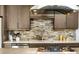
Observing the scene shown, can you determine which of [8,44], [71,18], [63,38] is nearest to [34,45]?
[8,44]

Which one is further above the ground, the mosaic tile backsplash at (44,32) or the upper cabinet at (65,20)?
the upper cabinet at (65,20)

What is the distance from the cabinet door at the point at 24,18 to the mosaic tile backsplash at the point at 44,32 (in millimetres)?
215

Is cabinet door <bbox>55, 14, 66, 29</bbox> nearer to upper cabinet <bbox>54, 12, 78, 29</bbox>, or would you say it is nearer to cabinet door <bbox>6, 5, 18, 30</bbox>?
upper cabinet <bbox>54, 12, 78, 29</bbox>

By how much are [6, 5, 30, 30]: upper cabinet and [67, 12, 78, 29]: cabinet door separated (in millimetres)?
1069

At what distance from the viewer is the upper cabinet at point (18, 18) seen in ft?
13.9

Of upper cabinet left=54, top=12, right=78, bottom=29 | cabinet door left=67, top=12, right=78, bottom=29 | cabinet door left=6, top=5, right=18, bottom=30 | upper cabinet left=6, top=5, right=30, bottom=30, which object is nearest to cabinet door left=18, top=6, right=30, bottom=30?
upper cabinet left=6, top=5, right=30, bottom=30

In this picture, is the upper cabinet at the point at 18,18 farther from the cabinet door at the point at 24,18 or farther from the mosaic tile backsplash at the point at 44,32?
the mosaic tile backsplash at the point at 44,32

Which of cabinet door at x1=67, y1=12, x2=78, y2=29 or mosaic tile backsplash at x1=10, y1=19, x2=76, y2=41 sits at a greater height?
cabinet door at x1=67, y1=12, x2=78, y2=29

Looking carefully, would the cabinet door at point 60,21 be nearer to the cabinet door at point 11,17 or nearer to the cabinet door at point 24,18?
the cabinet door at point 24,18

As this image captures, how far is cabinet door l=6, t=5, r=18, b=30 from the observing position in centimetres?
424

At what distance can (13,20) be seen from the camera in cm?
A: 428

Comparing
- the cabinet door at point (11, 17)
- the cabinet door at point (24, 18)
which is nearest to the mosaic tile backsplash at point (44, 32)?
the cabinet door at point (24, 18)

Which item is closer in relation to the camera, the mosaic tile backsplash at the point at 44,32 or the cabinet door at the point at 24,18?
the cabinet door at the point at 24,18
